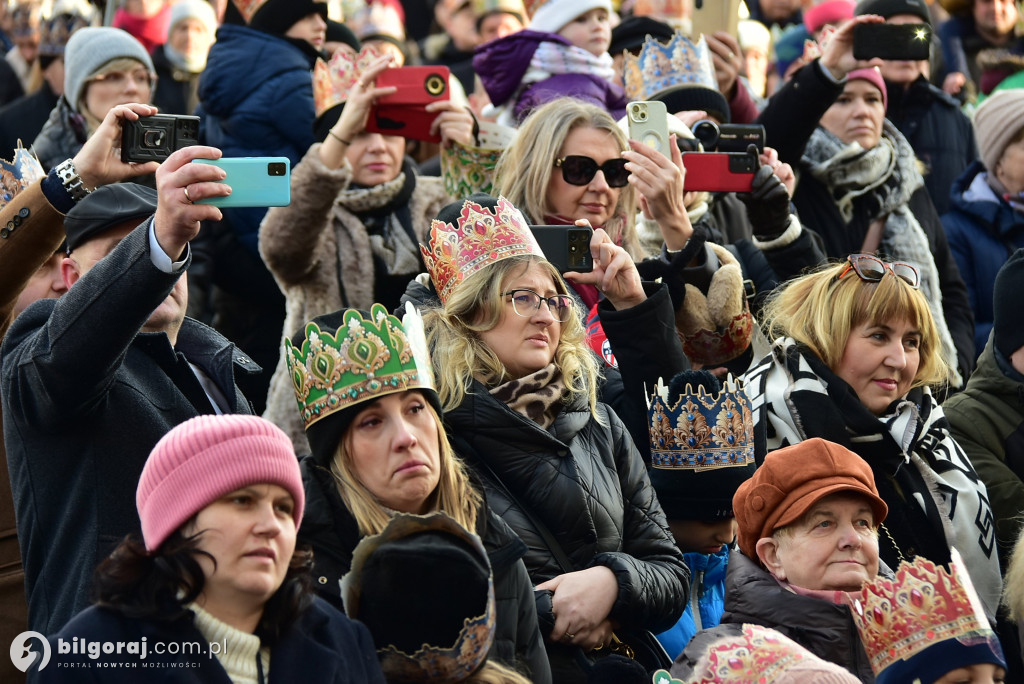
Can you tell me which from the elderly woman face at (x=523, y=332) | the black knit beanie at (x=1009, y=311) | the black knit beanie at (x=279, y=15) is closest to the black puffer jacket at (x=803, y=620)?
the elderly woman face at (x=523, y=332)

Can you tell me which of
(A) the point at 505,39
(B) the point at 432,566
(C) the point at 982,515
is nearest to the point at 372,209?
(A) the point at 505,39

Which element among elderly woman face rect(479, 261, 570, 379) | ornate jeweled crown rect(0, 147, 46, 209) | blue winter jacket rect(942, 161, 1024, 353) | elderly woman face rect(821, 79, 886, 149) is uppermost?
ornate jeweled crown rect(0, 147, 46, 209)

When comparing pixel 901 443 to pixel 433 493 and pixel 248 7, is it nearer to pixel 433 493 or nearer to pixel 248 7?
pixel 433 493

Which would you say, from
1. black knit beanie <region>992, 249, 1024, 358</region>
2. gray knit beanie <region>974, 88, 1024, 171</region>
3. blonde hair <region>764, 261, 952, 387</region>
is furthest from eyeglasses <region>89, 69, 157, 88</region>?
gray knit beanie <region>974, 88, 1024, 171</region>

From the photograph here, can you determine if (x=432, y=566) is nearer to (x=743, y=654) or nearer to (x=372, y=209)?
(x=743, y=654)

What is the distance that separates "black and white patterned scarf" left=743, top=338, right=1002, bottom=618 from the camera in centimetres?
487

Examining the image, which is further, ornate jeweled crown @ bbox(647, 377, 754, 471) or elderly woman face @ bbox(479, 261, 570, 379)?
ornate jeweled crown @ bbox(647, 377, 754, 471)

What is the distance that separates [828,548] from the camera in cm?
403

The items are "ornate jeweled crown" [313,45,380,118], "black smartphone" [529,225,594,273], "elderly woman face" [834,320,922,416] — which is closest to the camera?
"black smartphone" [529,225,594,273]

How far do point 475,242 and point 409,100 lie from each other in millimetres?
1533

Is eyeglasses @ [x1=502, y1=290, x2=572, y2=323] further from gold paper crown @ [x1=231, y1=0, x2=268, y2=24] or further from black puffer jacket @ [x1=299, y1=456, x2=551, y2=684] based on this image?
gold paper crown @ [x1=231, y1=0, x2=268, y2=24]

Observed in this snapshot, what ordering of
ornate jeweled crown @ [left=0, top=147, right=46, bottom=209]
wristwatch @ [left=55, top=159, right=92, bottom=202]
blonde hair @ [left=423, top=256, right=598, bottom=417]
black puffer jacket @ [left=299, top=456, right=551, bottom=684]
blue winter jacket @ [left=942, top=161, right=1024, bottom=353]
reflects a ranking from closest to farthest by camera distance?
black puffer jacket @ [left=299, top=456, right=551, bottom=684] < wristwatch @ [left=55, top=159, right=92, bottom=202] < blonde hair @ [left=423, top=256, right=598, bottom=417] < ornate jeweled crown @ [left=0, top=147, right=46, bottom=209] < blue winter jacket @ [left=942, top=161, right=1024, bottom=353]

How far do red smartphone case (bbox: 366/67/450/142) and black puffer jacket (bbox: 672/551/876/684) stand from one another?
2.62 m

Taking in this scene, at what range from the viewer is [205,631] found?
2.90m
